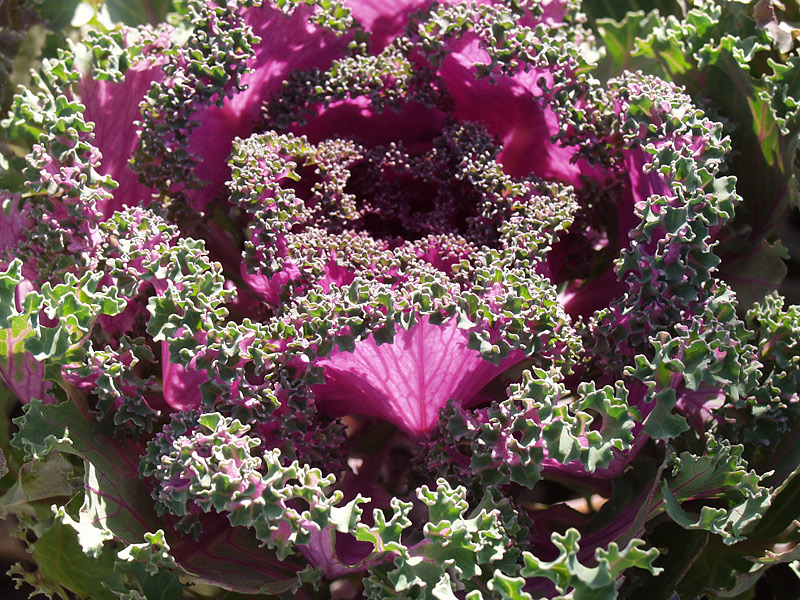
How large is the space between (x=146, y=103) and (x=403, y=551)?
168 cm

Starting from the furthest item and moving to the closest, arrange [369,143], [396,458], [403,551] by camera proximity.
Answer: [396,458]
[369,143]
[403,551]

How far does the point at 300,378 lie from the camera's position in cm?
239

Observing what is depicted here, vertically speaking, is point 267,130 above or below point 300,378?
above

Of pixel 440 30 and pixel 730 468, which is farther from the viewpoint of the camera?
pixel 440 30

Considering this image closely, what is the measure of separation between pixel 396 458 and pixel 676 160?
5.77 ft

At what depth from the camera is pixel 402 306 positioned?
223cm

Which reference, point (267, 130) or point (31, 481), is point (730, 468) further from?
point (31, 481)

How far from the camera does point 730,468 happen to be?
2.37 metres

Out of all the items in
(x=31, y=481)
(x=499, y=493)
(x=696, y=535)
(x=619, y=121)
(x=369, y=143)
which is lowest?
(x=31, y=481)

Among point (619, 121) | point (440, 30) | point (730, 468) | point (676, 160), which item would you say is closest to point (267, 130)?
point (440, 30)

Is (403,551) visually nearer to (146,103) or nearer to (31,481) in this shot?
(31,481)

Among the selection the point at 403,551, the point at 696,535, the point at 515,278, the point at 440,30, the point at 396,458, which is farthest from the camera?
the point at 396,458

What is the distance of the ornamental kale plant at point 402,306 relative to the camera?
7.43 ft

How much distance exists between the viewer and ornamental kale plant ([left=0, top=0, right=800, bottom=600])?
2.26m
